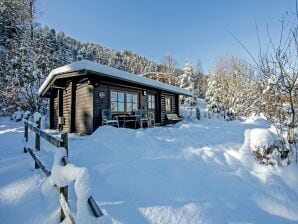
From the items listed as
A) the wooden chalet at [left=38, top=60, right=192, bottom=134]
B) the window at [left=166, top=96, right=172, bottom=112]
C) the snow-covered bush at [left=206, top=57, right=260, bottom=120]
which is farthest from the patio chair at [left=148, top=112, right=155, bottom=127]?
the snow-covered bush at [left=206, top=57, right=260, bottom=120]

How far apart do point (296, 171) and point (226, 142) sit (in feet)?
8.14

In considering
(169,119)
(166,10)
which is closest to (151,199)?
(166,10)

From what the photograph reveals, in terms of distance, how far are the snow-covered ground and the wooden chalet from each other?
423 centimetres

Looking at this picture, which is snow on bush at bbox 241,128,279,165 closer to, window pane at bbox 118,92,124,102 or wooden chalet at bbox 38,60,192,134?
wooden chalet at bbox 38,60,192,134

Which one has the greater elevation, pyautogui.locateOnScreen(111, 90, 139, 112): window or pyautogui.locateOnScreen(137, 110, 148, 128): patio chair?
pyautogui.locateOnScreen(111, 90, 139, 112): window

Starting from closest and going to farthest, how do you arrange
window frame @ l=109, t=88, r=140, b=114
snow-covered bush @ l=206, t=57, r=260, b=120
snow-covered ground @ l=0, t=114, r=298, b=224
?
snow-covered ground @ l=0, t=114, r=298, b=224 < window frame @ l=109, t=88, r=140, b=114 < snow-covered bush @ l=206, t=57, r=260, b=120

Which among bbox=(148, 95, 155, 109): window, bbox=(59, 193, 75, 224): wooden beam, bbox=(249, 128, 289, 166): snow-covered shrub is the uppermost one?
bbox=(148, 95, 155, 109): window

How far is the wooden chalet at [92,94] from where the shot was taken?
9914 millimetres

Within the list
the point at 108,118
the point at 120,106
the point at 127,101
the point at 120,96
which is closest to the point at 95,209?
the point at 108,118

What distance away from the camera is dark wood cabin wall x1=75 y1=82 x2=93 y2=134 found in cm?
1002

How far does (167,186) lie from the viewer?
149 inches

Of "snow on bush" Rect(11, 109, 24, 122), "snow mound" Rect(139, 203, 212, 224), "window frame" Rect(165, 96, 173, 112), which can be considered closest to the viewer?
"snow mound" Rect(139, 203, 212, 224)

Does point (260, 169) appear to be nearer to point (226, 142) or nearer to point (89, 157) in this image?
point (226, 142)

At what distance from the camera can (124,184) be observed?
3.78 metres
